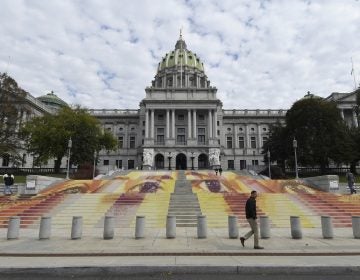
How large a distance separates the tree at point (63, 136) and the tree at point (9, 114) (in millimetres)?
3760

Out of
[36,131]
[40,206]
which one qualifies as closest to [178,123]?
[36,131]

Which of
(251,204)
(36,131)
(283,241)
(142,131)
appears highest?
(142,131)

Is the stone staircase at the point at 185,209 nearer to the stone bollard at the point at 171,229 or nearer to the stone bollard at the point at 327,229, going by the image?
the stone bollard at the point at 171,229

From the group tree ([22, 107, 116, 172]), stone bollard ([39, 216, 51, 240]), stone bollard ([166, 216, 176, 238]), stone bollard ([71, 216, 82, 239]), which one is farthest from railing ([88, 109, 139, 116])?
stone bollard ([166, 216, 176, 238])

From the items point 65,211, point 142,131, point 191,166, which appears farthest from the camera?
point 142,131

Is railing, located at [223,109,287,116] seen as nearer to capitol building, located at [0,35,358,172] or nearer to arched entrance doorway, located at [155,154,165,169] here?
capitol building, located at [0,35,358,172]

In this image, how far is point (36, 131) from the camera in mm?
52500

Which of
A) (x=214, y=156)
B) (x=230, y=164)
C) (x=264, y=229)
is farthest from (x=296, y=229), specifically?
(x=230, y=164)

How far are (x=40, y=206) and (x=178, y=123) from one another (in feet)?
212

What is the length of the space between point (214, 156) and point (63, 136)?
3835 centimetres

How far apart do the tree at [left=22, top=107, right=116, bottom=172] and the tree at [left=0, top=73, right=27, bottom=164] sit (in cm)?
376

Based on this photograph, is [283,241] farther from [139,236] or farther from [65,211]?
[65,211]

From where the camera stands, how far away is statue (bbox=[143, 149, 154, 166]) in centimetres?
7903

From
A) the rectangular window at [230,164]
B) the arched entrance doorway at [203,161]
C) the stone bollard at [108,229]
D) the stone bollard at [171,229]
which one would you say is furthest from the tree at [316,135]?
the stone bollard at [108,229]
